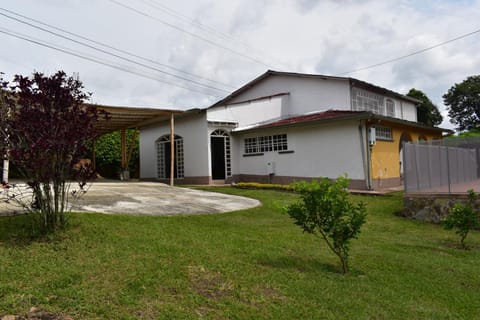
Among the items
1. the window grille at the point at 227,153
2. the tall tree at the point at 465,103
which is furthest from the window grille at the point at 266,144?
A: the tall tree at the point at 465,103

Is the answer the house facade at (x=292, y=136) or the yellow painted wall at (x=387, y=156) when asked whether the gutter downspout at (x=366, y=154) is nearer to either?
the house facade at (x=292, y=136)

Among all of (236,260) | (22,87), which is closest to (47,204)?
(22,87)

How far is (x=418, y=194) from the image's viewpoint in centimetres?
1057

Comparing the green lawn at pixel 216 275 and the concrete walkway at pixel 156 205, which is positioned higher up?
the concrete walkway at pixel 156 205

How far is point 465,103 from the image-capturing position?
50.4 metres

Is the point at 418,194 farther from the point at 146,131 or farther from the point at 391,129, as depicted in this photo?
the point at 146,131

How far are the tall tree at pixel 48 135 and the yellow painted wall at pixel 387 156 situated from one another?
1232cm

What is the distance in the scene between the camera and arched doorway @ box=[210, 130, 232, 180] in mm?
18969

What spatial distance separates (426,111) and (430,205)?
3145cm

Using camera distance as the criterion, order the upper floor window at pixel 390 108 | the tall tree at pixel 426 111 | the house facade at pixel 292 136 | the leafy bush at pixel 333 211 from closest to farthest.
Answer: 1. the leafy bush at pixel 333 211
2. the house facade at pixel 292 136
3. the upper floor window at pixel 390 108
4. the tall tree at pixel 426 111

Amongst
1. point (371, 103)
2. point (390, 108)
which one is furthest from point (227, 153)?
point (390, 108)

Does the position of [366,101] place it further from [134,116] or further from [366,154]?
[134,116]

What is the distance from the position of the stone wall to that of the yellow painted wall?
4276 mm

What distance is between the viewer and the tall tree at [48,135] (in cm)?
486
